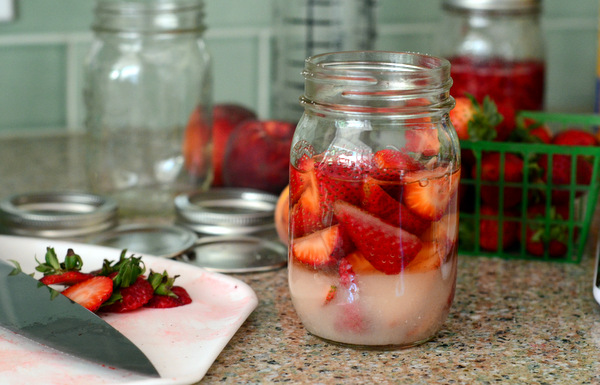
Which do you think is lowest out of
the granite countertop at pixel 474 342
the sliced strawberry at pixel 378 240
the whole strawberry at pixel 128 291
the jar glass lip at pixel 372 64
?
the granite countertop at pixel 474 342

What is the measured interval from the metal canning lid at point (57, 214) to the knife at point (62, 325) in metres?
0.25

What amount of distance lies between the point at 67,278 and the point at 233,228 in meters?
0.29

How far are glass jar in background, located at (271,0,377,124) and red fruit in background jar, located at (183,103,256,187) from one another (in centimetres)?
18

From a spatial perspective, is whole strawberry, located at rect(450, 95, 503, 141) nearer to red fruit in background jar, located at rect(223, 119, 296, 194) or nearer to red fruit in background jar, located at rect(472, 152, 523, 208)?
red fruit in background jar, located at rect(472, 152, 523, 208)

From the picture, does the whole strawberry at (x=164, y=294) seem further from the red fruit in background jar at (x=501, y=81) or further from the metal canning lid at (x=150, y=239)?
the red fruit in background jar at (x=501, y=81)

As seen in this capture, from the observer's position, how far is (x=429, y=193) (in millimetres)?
670

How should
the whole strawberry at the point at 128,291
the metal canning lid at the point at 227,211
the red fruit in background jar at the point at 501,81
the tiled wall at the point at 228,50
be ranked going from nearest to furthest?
the whole strawberry at the point at 128,291
the metal canning lid at the point at 227,211
the red fruit in background jar at the point at 501,81
the tiled wall at the point at 228,50

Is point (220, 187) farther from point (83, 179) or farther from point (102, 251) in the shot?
point (102, 251)

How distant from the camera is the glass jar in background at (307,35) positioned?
1.38 metres

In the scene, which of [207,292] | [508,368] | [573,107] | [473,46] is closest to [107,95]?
[207,292]

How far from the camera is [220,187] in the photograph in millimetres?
1215

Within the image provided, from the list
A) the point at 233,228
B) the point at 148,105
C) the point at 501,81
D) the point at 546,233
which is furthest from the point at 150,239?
the point at 501,81

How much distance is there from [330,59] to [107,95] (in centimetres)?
49

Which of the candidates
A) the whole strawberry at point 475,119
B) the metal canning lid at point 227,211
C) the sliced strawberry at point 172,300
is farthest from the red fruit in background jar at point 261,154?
the sliced strawberry at point 172,300
